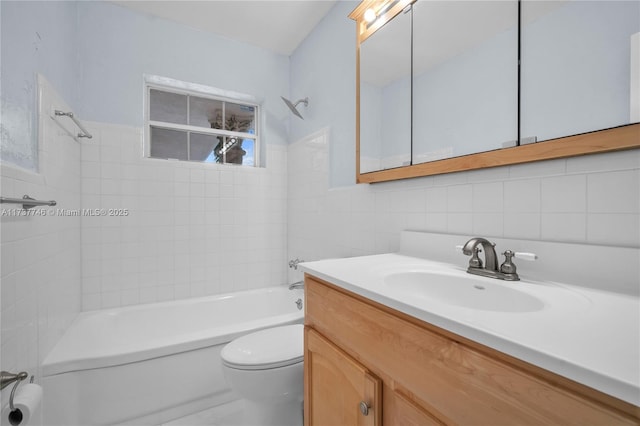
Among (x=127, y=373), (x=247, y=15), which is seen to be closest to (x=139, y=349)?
(x=127, y=373)

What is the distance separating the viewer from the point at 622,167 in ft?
2.40

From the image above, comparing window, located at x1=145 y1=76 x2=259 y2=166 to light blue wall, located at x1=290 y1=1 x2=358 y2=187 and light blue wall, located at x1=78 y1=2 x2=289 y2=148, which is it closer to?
light blue wall, located at x1=78 y1=2 x2=289 y2=148

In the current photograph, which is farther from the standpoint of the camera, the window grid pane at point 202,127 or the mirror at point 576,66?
the window grid pane at point 202,127

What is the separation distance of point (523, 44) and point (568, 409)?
1.02 meters

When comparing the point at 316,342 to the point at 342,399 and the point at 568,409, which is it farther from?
the point at 568,409

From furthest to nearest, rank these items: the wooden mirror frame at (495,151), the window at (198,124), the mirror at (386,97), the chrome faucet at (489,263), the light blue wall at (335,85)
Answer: the window at (198,124) < the light blue wall at (335,85) < the mirror at (386,97) < the chrome faucet at (489,263) < the wooden mirror frame at (495,151)

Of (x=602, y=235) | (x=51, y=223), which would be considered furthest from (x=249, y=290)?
(x=602, y=235)

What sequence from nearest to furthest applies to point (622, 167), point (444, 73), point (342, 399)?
point (622, 167) < point (342, 399) < point (444, 73)

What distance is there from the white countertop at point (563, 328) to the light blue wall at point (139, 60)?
84.6 inches

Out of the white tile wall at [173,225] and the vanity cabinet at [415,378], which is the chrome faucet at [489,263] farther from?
the white tile wall at [173,225]

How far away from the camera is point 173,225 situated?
2.18m

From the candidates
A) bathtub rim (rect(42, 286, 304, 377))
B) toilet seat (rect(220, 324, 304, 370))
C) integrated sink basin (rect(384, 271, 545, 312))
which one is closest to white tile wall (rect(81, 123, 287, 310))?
bathtub rim (rect(42, 286, 304, 377))

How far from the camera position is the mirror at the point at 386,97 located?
136 centimetres

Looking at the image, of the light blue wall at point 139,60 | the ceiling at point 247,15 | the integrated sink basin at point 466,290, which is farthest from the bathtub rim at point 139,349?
the ceiling at point 247,15
